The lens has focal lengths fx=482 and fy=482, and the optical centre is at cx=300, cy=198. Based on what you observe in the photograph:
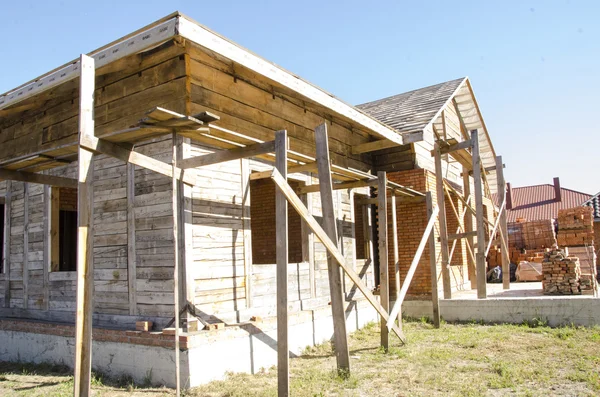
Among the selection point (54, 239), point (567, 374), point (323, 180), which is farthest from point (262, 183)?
point (567, 374)

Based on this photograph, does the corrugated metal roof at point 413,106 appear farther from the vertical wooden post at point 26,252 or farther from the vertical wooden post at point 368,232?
the vertical wooden post at point 26,252

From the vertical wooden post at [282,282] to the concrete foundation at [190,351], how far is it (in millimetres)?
1237

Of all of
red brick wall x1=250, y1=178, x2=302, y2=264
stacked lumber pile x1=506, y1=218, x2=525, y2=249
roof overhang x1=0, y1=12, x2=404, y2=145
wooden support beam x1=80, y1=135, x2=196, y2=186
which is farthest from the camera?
stacked lumber pile x1=506, y1=218, x2=525, y2=249

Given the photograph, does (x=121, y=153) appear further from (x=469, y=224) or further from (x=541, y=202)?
(x=541, y=202)

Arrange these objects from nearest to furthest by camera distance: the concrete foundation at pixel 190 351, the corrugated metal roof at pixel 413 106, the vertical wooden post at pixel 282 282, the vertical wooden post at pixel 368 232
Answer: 1. the vertical wooden post at pixel 282 282
2. the concrete foundation at pixel 190 351
3. the vertical wooden post at pixel 368 232
4. the corrugated metal roof at pixel 413 106

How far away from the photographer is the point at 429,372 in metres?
6.23

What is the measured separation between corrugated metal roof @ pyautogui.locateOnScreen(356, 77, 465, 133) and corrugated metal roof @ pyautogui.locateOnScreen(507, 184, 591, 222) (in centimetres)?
2001

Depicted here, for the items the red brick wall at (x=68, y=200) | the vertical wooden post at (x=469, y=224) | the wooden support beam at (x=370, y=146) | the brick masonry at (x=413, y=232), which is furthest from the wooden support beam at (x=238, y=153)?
the vertical wooden post at (x=469, y=224)

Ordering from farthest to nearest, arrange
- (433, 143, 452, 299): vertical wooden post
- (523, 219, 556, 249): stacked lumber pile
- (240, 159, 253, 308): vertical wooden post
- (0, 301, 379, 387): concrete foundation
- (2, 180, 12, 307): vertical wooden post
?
1. (523, 219, 556, 249): stacked lumber pile
2. (433, 143, 452, 299): vertical wooden post
3. (2, 180, 12, 307): vertical wooden post
4. (240, 159, 253, 308): vertical wooden post
5. (0, 301, 379, 387): concrete foundation

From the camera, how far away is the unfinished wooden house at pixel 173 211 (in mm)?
5176

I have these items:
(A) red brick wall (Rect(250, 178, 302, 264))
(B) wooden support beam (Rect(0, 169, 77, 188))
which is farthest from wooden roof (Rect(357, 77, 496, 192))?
(B) wooden support beam (Rect(0, 169, 77, 188))

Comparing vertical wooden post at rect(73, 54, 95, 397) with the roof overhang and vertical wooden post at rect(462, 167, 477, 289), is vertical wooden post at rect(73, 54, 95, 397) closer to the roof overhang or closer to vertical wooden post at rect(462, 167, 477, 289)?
the roof overhang

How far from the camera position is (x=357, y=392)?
5539 millimetres

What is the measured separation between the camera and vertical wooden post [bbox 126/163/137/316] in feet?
21.2
